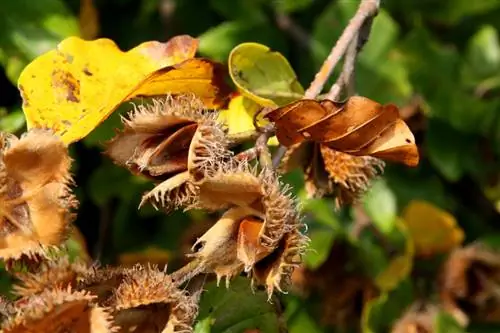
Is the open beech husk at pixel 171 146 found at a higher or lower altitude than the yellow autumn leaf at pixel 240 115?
higher

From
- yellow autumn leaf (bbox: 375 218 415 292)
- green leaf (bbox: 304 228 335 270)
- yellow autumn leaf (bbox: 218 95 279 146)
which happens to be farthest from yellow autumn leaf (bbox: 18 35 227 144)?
yellow autumn leaf (bbox: 375 218 415 292)

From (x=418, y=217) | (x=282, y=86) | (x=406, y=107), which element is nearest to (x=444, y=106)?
(x=406, y=107)

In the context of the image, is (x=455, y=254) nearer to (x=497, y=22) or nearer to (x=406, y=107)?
(x=406, y=107)

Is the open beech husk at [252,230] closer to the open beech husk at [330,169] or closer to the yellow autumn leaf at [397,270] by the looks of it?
the open beech husk at [330,169]

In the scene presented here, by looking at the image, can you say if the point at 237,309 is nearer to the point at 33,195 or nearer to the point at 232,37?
the point at 33,195

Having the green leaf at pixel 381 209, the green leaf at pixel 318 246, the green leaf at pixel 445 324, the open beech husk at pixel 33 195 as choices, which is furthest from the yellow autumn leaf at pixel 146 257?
the open beech husk at pixel 33 195

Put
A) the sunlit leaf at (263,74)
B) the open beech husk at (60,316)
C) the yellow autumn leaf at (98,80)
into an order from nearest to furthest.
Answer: the open beech husk at (60,316), the yellow autumn leaf at (98,80), the sunlit leaf at (263,74)
